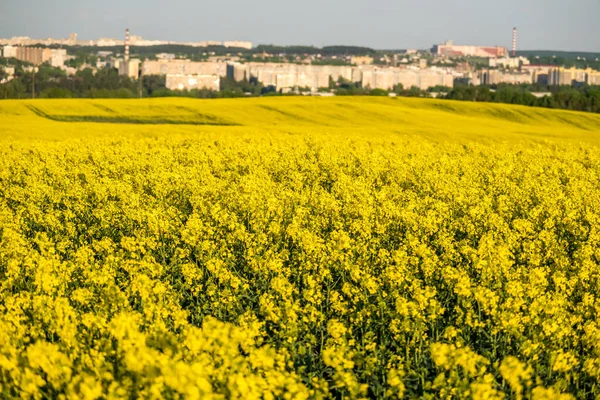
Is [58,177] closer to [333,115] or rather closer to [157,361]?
[157,361]

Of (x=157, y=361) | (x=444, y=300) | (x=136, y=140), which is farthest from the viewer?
Answer: (x=136, y=140)

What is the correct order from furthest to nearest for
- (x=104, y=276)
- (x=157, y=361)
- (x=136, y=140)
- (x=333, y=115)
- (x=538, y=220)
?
(x=333, y=115) < (x=136, y=140) < (x=538, y=220) < (x=104, y=276) < (x=157, y=361)

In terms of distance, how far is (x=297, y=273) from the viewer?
1345cm

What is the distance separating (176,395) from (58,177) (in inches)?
661

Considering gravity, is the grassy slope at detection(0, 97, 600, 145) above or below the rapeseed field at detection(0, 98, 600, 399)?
above

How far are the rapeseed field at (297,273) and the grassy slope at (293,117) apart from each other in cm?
1117

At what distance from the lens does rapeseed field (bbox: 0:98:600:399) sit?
826 centimetres

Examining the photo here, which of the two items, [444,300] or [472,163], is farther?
[472,163]

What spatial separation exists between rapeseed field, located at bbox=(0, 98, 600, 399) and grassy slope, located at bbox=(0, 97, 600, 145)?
36.7 ft

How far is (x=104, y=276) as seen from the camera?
38.6ft

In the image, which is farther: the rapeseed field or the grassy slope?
the grassy slope

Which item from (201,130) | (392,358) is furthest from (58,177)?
(201,130)

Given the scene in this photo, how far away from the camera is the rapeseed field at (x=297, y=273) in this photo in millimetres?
8258

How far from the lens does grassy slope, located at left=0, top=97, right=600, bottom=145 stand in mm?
43500
